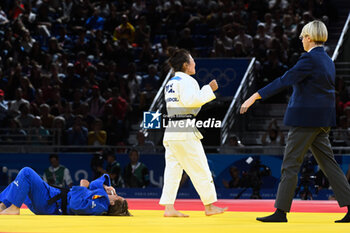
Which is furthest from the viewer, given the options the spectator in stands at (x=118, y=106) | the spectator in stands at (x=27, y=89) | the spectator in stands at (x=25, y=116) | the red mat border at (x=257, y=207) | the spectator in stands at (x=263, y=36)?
the spectator in stands at (x=27, y=89)

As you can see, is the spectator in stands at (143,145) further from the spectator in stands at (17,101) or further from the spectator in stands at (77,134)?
the spectator in stands at (17,101)

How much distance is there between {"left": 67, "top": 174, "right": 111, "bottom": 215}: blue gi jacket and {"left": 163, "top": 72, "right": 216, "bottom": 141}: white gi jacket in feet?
2.75

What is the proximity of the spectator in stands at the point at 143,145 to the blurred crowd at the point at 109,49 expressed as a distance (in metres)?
0.87

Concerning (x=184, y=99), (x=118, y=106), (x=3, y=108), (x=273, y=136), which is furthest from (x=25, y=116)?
(x=184, y=99)

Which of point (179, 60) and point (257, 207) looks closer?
point (179, 60)

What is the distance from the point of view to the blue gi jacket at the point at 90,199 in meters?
6.82

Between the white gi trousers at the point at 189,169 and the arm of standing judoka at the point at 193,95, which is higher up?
the arm of standing judoka at the point at 193,95

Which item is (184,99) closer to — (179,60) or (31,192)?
(179,60)

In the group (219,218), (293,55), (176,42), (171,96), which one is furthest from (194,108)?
(176,42)

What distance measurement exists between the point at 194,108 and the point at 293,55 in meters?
8.67

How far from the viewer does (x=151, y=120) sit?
14648mm

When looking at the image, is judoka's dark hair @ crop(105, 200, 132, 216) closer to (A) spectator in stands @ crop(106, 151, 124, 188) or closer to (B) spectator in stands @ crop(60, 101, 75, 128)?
(A) spectator in stands @ crop(106, 151, 124, 188)

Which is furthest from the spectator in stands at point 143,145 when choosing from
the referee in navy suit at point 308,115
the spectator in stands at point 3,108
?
the referee in navy suit at point 308,115

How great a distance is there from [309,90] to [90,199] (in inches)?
94.3
